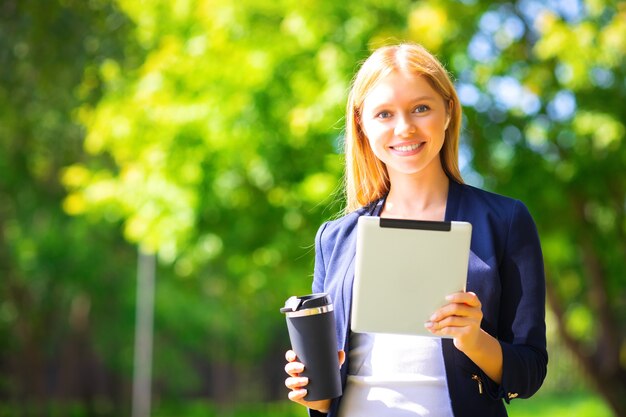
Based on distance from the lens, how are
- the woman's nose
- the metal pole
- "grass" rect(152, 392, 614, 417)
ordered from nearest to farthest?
1. the woman's nose
2. the metal pole
3. "grass" rect(152, 392, 614, 417)

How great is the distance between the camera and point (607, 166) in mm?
10703

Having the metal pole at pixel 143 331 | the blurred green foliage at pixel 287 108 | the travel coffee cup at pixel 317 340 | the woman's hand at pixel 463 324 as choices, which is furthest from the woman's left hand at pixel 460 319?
the metal pole at pixel 143 331

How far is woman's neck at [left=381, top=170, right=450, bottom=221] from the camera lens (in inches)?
89.1

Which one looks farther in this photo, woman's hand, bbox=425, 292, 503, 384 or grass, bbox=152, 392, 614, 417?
grass, bbox=152, 392, 614, 417

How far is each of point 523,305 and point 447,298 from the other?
233 millimetres

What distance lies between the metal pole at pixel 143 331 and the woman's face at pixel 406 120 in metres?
20.9

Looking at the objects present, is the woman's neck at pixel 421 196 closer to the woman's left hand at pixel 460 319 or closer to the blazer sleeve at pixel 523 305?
the blazer sleeve at pixel 523 305

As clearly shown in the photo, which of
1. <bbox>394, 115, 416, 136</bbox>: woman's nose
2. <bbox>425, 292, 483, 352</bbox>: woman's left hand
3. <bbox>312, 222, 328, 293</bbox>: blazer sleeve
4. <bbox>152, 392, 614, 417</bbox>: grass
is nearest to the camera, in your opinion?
<bbox>425, 292, 483, 352</bbox>: woman's left hand

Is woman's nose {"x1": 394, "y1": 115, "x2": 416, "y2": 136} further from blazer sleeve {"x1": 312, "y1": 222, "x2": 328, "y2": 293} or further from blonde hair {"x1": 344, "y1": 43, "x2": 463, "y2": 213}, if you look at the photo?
blazer sleeve {"x1": 312, "y1": 222, "x2": 328, "y2": 293}

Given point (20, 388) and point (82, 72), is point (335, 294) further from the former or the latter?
point (20, 388)

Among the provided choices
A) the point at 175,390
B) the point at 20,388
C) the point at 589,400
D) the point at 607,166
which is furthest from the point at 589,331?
the point at 607,166

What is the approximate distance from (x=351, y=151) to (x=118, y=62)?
1000 cm

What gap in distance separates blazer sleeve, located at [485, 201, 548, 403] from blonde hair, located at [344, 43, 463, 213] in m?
0.23

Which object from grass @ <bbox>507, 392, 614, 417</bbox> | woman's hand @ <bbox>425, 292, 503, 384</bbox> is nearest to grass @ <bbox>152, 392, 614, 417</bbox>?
grass @ <bbox>507, 392, 614, 417</bbox>
